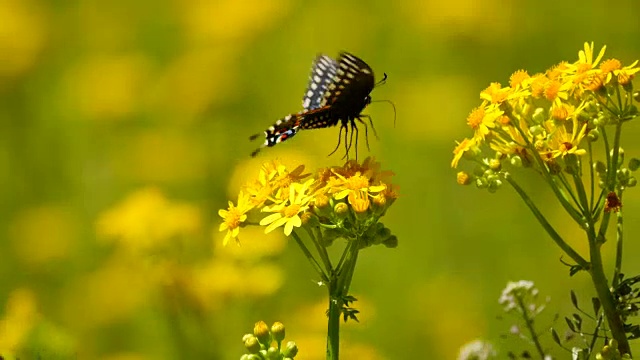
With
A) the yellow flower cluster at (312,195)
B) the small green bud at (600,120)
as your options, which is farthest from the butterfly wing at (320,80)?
the small green bud at (600,120)

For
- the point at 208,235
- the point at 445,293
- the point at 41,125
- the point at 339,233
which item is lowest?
the point at 339,233

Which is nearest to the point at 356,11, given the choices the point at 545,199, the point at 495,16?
the point at 495,16

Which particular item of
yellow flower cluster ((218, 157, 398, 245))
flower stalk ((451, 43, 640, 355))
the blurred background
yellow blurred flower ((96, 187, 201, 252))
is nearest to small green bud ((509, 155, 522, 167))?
flower stalk ((451, 43, 640, 355))

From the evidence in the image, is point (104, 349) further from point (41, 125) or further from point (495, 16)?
point (495, 16)

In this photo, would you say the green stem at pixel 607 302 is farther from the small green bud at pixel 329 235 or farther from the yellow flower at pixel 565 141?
the small green bud at pixel 329 235

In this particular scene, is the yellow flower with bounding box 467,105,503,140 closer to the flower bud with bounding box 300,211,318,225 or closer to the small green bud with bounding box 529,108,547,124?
the small green bud with bounding box 529,108,547,124
